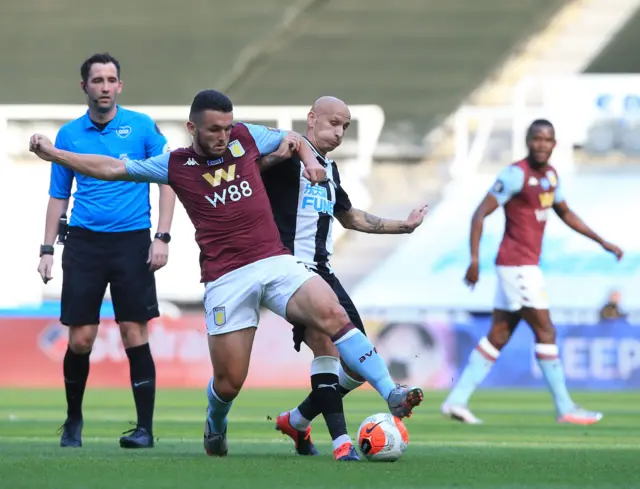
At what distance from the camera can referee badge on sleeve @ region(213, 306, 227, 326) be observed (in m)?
6.58

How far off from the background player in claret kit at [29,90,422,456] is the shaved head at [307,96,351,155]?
38 centimetres

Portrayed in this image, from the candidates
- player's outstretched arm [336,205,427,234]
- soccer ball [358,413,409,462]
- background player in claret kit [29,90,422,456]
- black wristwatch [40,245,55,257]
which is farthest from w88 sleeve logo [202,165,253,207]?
black wristwatch [40,245,55,257]

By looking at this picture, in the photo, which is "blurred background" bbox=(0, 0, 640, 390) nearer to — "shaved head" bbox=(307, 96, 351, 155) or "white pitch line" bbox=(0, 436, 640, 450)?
"white pitch line" bbox=(0, 436, 640, 450)

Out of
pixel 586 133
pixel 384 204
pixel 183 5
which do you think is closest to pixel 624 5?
pixel 586 133

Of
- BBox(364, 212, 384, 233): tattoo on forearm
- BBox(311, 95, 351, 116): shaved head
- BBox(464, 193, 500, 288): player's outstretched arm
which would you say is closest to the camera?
BBox(311, 95, 351, 116): shaved head

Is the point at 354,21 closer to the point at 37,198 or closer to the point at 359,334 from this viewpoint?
the point at 37,198

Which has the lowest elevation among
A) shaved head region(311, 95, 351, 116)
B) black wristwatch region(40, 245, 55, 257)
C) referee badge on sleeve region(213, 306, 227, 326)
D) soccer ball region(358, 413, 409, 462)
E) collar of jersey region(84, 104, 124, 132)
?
soccer ball region(358, 413, 409, 462)

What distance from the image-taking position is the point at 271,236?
262 inches

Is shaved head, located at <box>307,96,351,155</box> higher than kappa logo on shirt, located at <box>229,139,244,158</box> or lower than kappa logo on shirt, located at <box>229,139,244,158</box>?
higher

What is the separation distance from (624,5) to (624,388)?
10406mm

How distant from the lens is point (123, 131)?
25.3 feet

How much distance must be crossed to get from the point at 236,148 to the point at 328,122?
603 millimetres

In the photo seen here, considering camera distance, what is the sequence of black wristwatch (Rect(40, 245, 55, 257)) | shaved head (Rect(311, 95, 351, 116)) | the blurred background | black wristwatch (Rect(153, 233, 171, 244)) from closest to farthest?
shaved head (Rect(311, 95, 351, 116))
black wristwatch (Rect(153, 233, 171, 244))
black wristwatch (Rect(40, 245, 55, 257))
the blurred background

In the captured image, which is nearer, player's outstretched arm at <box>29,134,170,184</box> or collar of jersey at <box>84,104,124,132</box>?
player's outstretched arm at <box>29,134,170,184</box>
